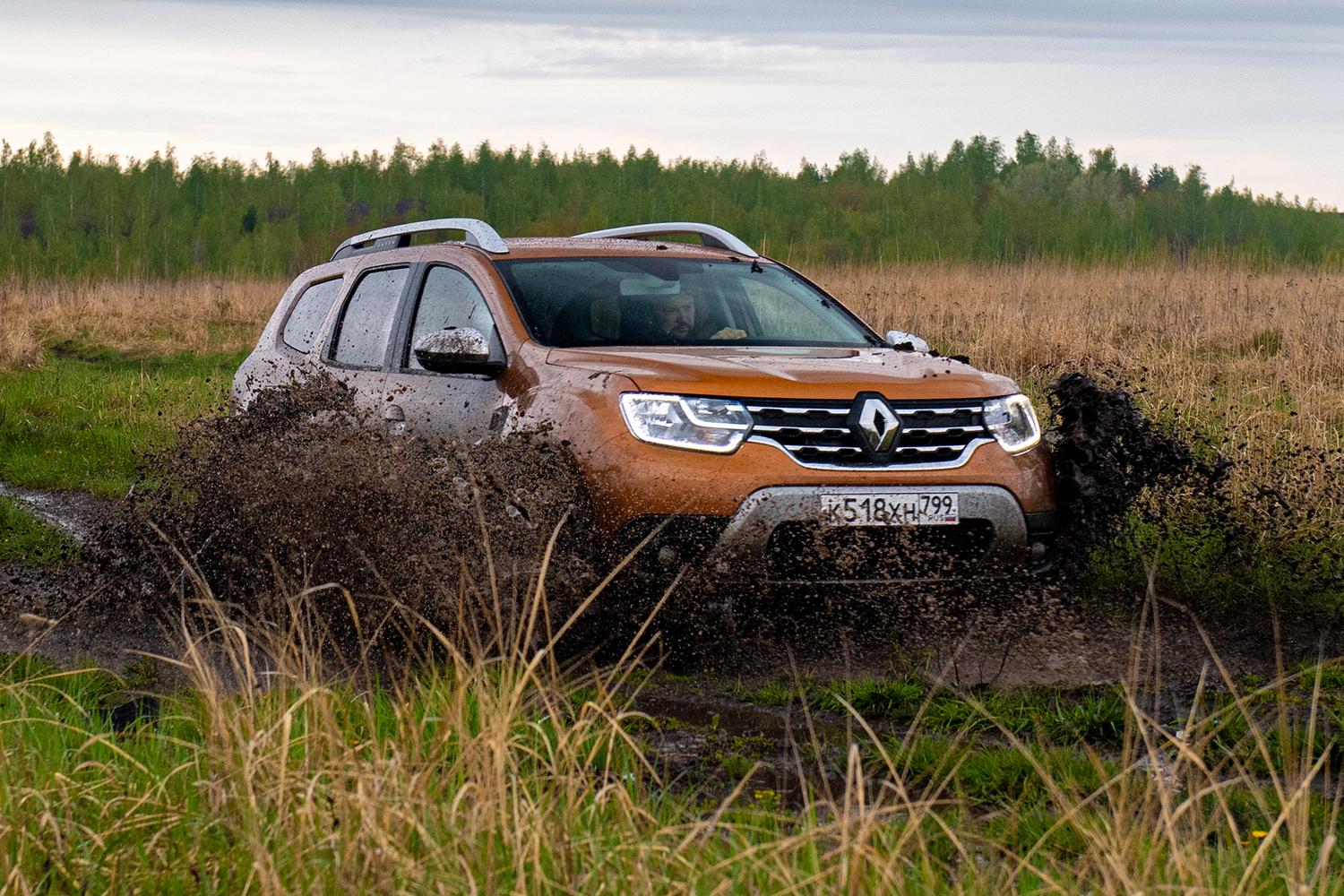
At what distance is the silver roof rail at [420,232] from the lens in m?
6.82

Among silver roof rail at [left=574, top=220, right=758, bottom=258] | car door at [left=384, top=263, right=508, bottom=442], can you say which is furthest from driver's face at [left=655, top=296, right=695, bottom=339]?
silver roof rail at [left=574, top=220, right=758, bottom=258]

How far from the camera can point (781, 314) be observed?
685cm

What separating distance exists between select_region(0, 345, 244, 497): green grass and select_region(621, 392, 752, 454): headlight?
371cm

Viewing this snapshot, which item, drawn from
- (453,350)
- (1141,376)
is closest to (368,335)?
(453,350)

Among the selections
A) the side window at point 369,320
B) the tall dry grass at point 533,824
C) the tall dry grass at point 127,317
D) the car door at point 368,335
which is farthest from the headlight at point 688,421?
the tall dry grass at point 127,317

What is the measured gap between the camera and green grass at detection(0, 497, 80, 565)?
8102mm

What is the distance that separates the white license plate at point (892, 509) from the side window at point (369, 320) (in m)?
2.49

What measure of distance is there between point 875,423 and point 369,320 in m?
2.79

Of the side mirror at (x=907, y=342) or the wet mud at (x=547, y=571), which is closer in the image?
the wet mud at (x=547, y=571)

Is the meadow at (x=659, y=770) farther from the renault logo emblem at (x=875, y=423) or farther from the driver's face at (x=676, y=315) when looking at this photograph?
the driver's face at (x=676, y=315)

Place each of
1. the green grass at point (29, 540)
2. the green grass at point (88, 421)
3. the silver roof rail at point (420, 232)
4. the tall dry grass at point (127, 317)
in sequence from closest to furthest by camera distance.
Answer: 1. the silver roof rail at point (420, 232)
2. the green grass at point (29, 540)
3. the green grass at point (88, 421)
4. the tall dry grass at point (127, 317)

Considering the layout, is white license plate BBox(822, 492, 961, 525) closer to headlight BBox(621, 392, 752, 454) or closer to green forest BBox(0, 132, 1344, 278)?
headlight BBox(621, 392, 752, 454)

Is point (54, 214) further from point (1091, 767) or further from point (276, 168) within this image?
point (1091, 767)

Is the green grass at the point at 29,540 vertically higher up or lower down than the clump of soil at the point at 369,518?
lower down
